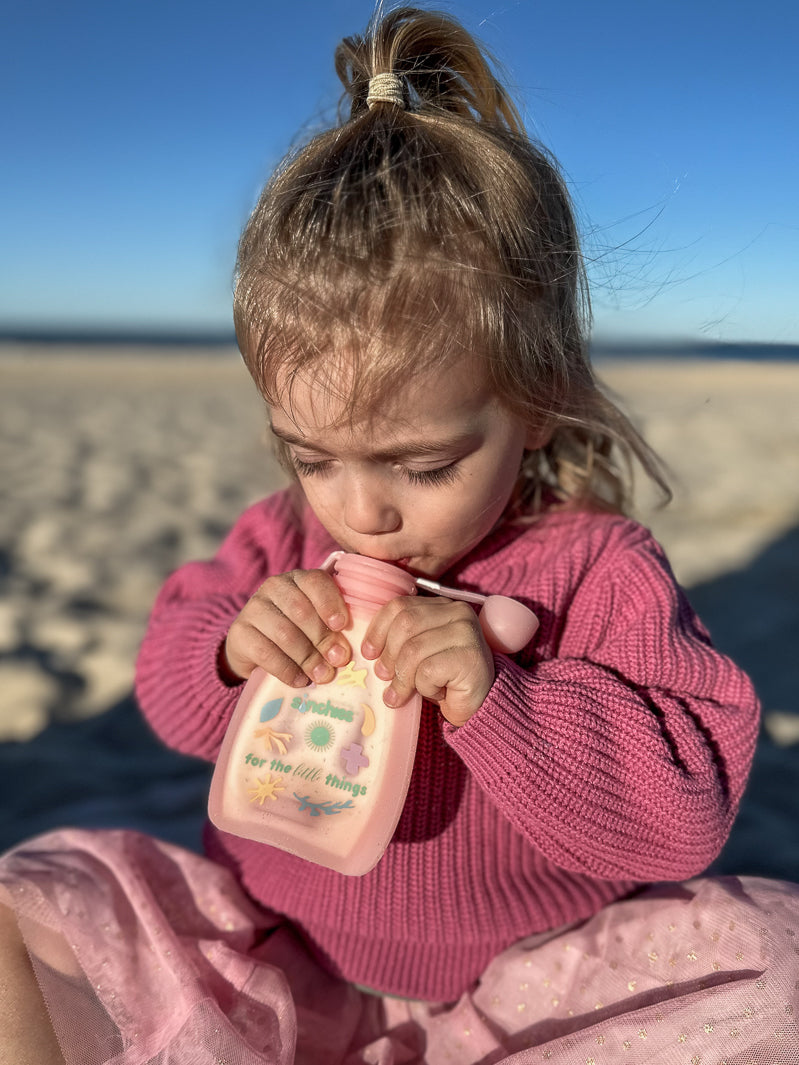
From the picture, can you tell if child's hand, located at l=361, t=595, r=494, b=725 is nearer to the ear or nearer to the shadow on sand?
the ear

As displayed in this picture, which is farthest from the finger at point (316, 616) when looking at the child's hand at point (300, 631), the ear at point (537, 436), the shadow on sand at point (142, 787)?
the shadow on sand at point (142, 787)

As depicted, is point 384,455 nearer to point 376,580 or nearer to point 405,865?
point 376,580

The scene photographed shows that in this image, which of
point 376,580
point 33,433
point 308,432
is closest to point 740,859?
point 376,580

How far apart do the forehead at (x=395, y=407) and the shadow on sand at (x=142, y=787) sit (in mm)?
1108

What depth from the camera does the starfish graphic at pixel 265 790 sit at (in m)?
1.14

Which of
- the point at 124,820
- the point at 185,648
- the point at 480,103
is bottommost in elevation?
the point at 124,820

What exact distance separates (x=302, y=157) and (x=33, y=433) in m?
4.49

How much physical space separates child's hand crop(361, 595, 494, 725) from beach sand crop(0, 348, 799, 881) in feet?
2.67

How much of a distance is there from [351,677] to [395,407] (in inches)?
13.1

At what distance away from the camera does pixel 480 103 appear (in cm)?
138

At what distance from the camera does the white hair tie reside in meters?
1.29

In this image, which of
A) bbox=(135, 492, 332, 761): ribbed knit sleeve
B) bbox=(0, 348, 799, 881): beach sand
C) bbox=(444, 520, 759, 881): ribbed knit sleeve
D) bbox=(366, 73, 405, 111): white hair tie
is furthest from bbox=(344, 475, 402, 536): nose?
bbox=(0, 348, 799, 881): beach sand

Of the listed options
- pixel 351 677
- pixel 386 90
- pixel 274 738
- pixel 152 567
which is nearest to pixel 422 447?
pixel 351 677

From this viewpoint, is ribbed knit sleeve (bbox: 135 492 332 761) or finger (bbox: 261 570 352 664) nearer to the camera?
finger (bbox: 261 570 352 664)
